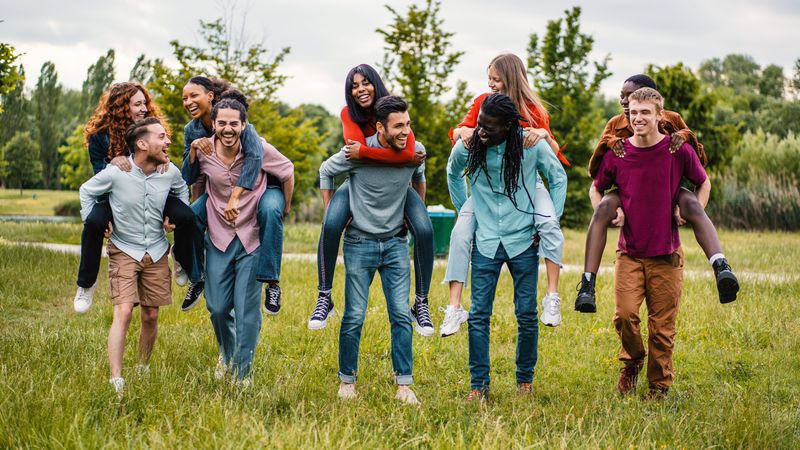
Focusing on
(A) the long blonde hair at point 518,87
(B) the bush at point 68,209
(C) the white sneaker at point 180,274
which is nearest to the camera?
(A) the long blonde hair at point 518,87

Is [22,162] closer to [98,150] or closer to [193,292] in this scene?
[98,150]

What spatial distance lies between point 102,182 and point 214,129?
0.81 metres

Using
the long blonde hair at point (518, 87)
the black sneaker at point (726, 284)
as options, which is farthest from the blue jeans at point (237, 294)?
the black sneaker at point (726, 284)

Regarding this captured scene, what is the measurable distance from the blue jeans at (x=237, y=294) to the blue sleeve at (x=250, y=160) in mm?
404

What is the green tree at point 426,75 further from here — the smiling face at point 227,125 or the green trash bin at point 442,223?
the smiling face at point 227,125

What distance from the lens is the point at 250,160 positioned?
5262mm

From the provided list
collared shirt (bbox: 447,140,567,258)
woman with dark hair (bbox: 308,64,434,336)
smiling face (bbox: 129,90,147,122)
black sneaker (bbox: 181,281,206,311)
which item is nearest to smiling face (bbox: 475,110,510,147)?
collared shirt (bbox: 447,140,567,258)

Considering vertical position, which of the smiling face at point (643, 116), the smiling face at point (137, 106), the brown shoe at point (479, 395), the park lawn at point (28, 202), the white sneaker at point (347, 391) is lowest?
the park lawn at point (28, 202)

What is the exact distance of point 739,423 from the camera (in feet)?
14.9

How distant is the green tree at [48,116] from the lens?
48.7 meters

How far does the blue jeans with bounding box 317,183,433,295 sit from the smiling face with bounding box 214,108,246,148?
783 mm

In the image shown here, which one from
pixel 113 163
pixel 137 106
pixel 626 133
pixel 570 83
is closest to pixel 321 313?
pixel 113 163

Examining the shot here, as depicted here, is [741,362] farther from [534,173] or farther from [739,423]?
[534,173]

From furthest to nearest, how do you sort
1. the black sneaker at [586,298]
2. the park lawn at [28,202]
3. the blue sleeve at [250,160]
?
the park lawn at [28,202] < the blue sleeve at [250,160] < the black sneaker at [586,298]
